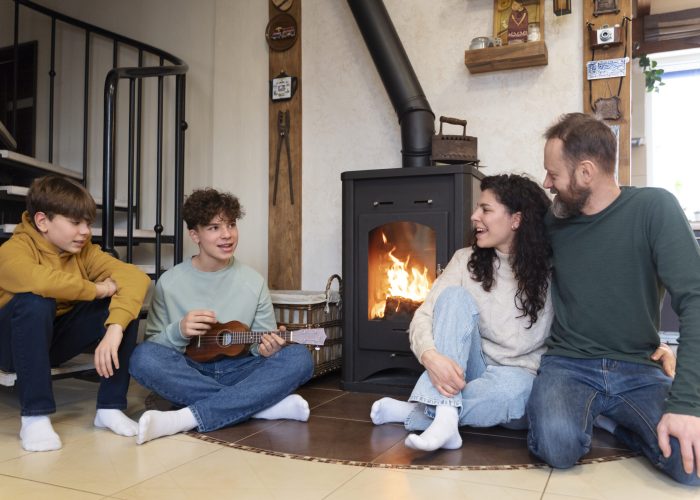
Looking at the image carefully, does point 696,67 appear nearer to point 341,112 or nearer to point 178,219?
point 341,112

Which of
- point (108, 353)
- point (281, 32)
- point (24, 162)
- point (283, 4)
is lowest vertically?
point (108, 353)

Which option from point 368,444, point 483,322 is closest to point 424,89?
point 483,322

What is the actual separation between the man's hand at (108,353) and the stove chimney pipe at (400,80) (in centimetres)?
140

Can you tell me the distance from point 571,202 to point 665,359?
1.53ft

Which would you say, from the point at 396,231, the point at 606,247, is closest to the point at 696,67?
the point at 396,231

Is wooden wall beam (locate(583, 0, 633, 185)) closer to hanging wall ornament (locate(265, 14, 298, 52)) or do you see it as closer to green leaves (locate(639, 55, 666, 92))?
green leaves (locate(639, 55, 666, 92))

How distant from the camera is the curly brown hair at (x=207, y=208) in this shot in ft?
7.08

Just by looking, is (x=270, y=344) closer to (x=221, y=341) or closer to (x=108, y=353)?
(x=221, y=341)

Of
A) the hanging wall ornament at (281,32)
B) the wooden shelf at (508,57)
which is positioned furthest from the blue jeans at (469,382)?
the hanging wall ornament at (281,32)

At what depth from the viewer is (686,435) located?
4.49 feet

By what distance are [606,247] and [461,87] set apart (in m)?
1.46

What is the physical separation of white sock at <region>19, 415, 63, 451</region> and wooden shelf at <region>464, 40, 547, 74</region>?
7.01ft

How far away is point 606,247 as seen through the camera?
171 centimetres

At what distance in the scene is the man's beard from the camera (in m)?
1.73
